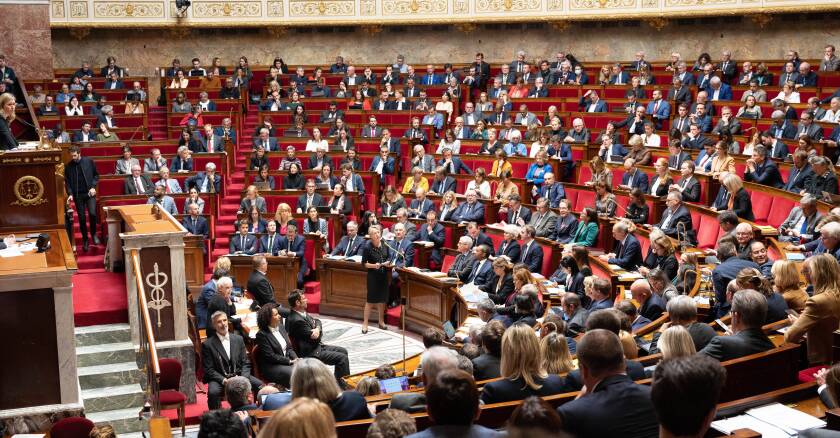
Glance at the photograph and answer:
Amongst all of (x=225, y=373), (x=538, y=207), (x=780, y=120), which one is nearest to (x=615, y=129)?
(x=780, y=120)

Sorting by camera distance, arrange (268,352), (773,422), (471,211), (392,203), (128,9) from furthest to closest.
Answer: (128,9) < (392,203) < (471,211) < (268,352) < (773,422)

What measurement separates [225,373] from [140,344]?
61cm

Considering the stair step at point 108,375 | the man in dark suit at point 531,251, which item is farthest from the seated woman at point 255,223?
the stair step at point 108,375

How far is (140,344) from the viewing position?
250 inches

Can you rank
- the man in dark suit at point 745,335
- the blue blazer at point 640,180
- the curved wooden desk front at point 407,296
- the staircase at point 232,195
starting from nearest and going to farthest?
the man in dark suit at point 745,335 → the curved wooden desk front at point 407,296 → the blue blazer at point 640,180 → the staircase at point 232,195

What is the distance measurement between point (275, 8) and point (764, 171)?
10.9 metres

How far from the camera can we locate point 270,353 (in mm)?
6625

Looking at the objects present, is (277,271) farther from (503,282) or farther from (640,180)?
(640,180)

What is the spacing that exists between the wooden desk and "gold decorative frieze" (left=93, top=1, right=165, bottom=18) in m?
8.96

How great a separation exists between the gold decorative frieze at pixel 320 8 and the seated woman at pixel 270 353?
11.8 m

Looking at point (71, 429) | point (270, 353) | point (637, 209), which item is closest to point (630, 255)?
point (637, 209)

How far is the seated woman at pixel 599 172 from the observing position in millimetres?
10117

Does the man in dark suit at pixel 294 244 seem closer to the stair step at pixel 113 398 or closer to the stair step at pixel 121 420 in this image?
the stair step at pixel 113 398

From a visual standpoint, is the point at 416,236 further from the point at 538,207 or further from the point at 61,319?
the point at 61,319
